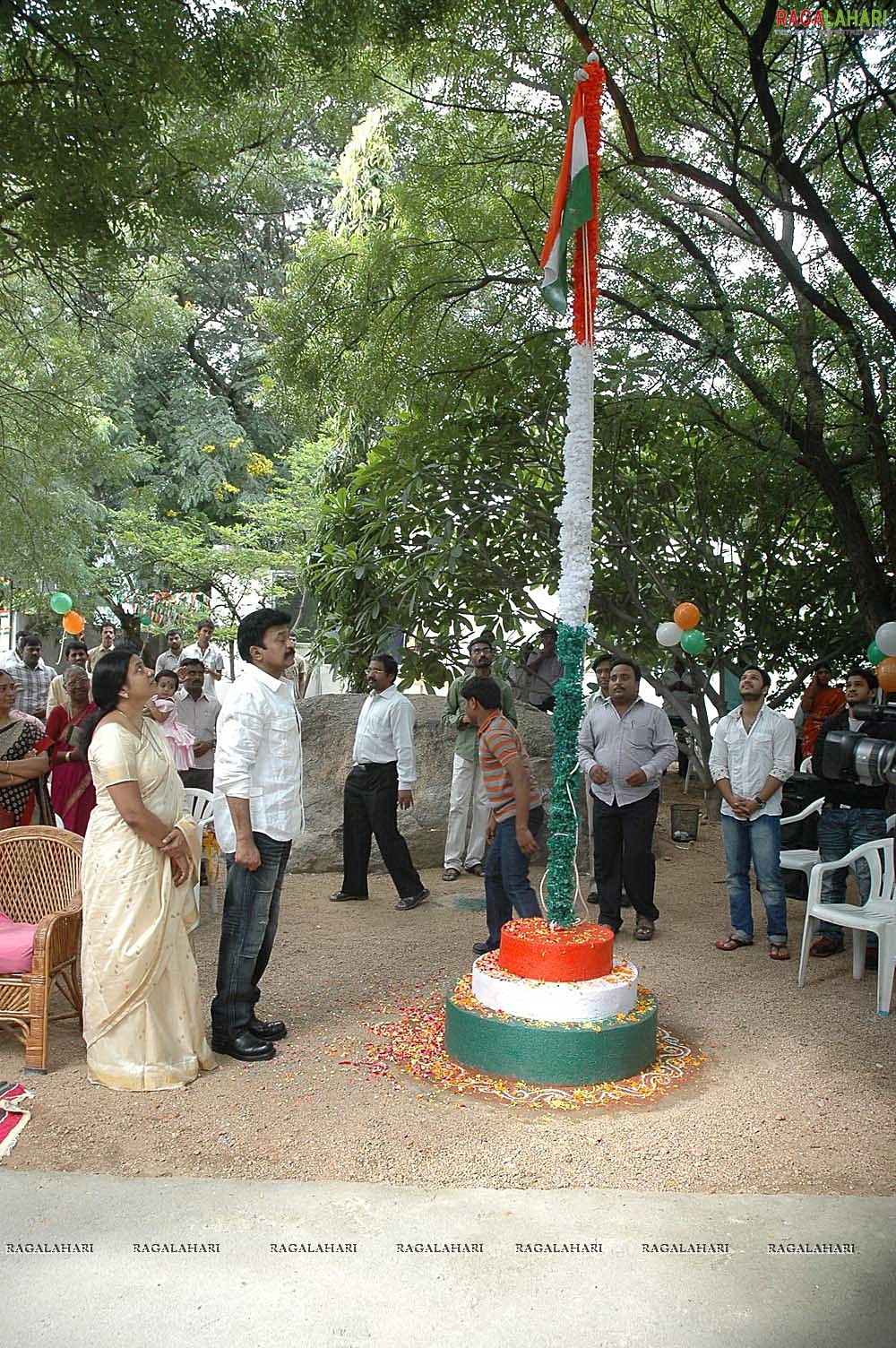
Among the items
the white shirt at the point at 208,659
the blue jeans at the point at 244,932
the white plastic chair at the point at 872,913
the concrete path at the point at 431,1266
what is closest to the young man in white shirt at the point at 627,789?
the white plastic chair at the point at 872,913

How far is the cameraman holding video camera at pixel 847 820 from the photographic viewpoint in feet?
21.1

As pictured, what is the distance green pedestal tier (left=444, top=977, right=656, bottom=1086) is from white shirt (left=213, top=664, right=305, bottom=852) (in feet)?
3.72

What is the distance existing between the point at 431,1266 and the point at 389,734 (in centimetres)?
504

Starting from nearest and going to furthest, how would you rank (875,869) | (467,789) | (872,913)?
(872,913)
(875,869)
(467,789)

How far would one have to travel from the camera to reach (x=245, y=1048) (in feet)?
16.3

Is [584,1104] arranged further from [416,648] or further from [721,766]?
[416,648]

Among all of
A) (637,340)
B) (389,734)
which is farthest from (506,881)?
(637,340)

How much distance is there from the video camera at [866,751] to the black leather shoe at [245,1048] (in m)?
3.02

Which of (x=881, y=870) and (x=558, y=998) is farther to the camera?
(x=881, y=870)

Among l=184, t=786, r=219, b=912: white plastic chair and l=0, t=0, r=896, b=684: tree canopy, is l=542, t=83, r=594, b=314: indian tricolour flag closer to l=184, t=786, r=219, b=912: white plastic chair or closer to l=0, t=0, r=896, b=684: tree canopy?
l=0, t=0, r=896, b=684: tree canopy

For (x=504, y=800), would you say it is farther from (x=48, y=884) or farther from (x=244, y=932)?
(x=48, y=884)

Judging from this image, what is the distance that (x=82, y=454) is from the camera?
1391 centimetres

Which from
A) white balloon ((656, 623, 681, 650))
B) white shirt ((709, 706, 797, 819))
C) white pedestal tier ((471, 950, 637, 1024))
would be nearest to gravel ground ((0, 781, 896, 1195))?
white pedestal tier ((471, 950, 637, 1024))

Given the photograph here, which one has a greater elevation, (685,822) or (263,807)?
(263,807)
